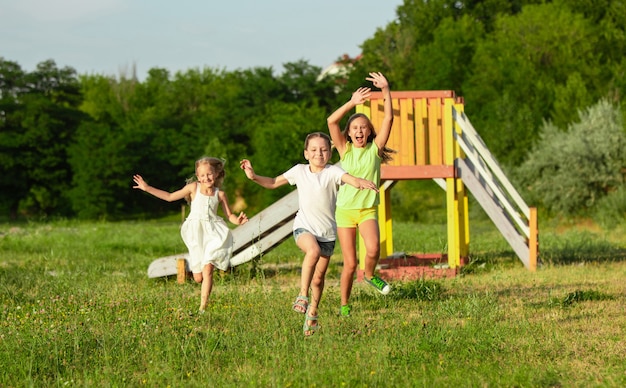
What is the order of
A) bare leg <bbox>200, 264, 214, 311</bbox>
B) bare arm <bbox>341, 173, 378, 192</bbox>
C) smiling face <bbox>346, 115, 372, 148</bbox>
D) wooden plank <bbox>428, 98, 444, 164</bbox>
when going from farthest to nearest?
wooden plank <bbox>428, 98, 444, 164</bbox> < bare leg <bbox>200, 264, 214, 311</bbox> < smiling face <bbox>346, 115, 372, 148</bbox> < bare arm <bbox>341, 173, 378, 192</bbox>

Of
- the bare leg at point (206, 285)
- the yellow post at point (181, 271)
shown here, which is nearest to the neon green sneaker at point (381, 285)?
the bare leg at point (206, 285)

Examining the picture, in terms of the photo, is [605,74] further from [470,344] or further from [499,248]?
[470,344]

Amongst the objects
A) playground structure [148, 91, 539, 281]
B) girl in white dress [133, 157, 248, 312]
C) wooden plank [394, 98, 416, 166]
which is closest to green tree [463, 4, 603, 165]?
playground structure [148, 91, 539, 281]

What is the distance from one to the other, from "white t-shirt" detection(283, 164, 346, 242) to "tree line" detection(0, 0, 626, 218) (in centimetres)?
3010

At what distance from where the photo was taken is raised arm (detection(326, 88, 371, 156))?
8039 millimetres

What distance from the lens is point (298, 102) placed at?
59.2 meters

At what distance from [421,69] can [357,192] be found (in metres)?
47.6

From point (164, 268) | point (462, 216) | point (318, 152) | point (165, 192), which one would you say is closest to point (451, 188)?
point (462, 216)

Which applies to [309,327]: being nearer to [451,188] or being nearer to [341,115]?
[341,115]

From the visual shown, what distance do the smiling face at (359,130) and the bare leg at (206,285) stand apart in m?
1.89

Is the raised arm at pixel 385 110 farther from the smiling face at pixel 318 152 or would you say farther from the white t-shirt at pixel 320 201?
the white t-shirt at pixel 320 201

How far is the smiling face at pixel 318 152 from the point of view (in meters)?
7.66

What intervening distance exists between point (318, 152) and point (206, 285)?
6.85ft

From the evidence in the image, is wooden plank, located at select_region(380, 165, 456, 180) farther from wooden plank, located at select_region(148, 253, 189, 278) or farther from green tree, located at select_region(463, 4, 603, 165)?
green tree, located at select_region(463, 4, 603, 165)
